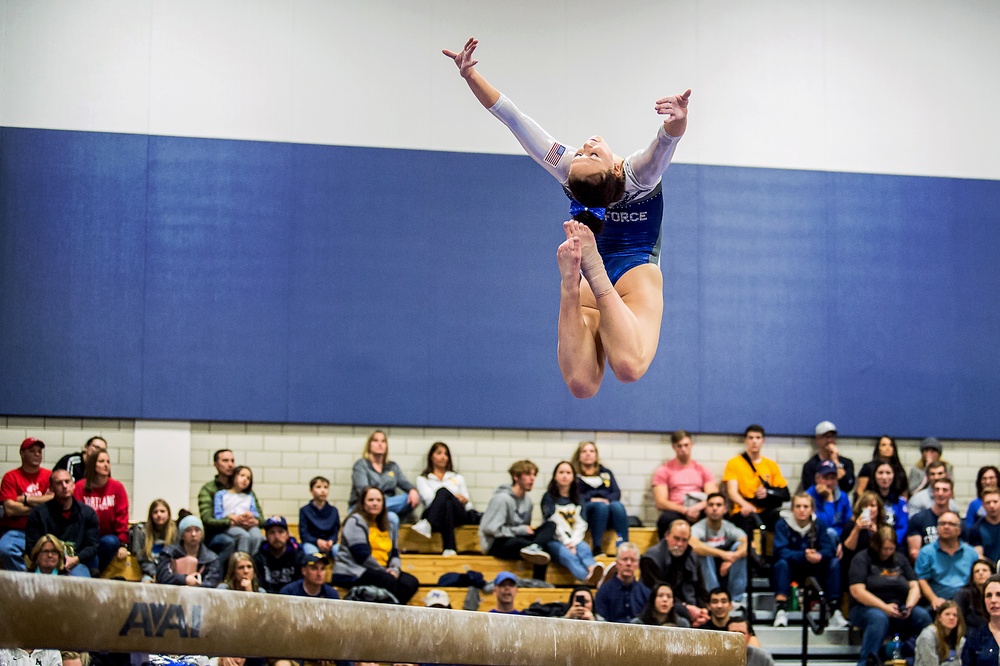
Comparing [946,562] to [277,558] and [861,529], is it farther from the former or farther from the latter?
[277,558]

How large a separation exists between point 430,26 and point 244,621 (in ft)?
31.6

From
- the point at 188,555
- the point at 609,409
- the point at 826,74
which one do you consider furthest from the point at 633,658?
the point at 826,74

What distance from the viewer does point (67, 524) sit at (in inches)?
382

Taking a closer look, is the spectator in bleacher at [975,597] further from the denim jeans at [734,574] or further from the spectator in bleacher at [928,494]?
the denim jeans at [734,574]

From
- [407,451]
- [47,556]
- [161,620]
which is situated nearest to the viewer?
[161,620]

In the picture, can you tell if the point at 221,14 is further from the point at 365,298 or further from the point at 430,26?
the point at 365,298

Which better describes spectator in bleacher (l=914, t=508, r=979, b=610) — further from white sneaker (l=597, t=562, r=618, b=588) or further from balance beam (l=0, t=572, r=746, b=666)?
balance beam (l=0, t=572, r=746, b=666)

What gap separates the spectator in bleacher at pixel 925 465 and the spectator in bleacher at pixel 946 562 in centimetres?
146

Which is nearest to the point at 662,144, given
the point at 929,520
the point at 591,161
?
the point at 591,161

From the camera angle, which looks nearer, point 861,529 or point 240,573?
point 240,573

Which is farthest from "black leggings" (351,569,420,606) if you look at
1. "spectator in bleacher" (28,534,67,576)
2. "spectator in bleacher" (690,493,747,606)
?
"spectator in bleacher" (690,493,747,606)

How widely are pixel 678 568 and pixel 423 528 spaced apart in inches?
98.9

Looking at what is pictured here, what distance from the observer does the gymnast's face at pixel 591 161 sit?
535 cm

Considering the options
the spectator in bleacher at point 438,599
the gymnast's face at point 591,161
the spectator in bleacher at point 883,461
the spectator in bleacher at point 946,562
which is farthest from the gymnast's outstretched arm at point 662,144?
the spectator in bleacher at point 883,461
